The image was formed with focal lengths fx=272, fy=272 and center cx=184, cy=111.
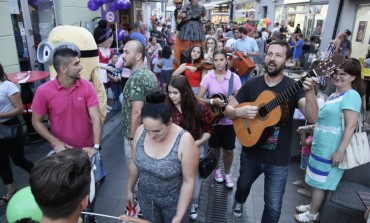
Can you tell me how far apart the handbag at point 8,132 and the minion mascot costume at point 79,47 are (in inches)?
28.8

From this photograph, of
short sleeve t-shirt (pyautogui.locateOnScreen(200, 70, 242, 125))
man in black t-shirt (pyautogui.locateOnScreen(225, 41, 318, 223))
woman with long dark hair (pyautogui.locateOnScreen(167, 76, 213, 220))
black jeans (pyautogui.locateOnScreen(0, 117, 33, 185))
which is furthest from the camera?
short sleeve t-shirt (pyautogui.locateOnScreen(200, 70, 242, 125))

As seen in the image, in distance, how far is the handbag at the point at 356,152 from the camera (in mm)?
2664

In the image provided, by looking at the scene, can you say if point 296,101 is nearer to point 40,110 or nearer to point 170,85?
point 170,85

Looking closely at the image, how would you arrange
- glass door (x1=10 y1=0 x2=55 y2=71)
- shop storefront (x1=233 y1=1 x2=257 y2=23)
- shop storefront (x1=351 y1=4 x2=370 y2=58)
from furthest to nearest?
1. shop storefront (x1=233 y1=1 x2=257 y2=23)
2. shop storefront (x1=351 y1=4 x2=370 y2=58)
3. glass door (x1=10 y1=0 x2=55 y2=71)

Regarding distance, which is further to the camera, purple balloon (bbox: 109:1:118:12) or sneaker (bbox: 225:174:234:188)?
purple balloon (bbox: 109:1:118:12)

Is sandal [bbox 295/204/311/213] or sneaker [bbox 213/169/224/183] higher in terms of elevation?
sneaker [bbox 213/169/224/183]

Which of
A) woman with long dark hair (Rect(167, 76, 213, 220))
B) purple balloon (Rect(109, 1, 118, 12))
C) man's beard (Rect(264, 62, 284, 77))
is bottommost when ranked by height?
woman with long dark hair (Rect(167, 76, 213, 220))

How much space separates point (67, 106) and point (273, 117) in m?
1.92

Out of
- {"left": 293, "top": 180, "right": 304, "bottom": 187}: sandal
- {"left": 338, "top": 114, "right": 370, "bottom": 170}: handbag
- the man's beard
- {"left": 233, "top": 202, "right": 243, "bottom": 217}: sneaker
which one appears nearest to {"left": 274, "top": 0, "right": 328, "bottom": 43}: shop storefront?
{"left": 293, "top": 180, "right": 304, "bottom": 187}: sandal

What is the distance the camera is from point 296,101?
241 centimetres

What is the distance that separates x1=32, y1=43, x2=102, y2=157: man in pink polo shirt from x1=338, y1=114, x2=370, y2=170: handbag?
2.49 metres

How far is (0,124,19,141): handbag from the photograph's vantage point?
2975 mm

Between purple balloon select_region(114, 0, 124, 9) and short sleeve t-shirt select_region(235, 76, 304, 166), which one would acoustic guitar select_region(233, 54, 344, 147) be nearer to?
short sleeve t-shirt select_region(235, 76, 304, 166)

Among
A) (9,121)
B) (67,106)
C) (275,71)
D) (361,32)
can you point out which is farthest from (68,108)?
(361,32)
